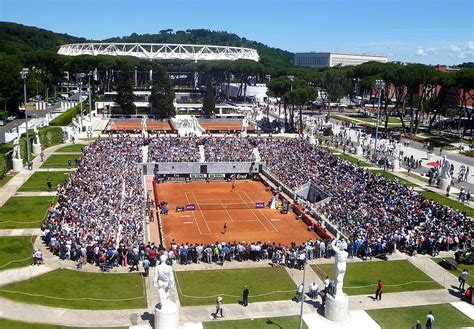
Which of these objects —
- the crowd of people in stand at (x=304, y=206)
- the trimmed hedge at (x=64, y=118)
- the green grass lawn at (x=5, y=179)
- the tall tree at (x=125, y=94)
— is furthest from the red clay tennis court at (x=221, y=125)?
the green grass lawn at (x=5, y=179)

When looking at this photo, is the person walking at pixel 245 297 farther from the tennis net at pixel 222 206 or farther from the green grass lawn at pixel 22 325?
the tennis net at pixel 222 206

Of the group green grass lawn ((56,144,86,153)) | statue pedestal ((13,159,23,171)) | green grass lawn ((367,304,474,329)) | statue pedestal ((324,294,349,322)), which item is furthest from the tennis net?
green grass lawn ((56,144,86,153))

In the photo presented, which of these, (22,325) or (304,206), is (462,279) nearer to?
(304,206)

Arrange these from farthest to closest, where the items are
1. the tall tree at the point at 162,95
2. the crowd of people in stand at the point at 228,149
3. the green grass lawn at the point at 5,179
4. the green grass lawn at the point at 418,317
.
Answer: the tall tree at the point at 162,95, the crowd of people in stand at the point at 228,149, the green grass lawn at the point at 5,179, the green grass lawn at the point at 418,317

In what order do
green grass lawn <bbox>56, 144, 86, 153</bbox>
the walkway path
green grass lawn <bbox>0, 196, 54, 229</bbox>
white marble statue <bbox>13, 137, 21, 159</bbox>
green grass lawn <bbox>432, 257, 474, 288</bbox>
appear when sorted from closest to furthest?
green grass lawn <bbox>432, 257, 474, 288</bbox> < green grass lawn <bbox>0, 196, 54, 229</bbox> < the walkway path < white marble statue <bbox>13, 137, 21, 159</bbox> < green grass lawn <bbox>56, 144, 86, 153</bbox>

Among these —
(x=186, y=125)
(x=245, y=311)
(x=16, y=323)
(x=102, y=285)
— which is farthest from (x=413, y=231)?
(x=186, y=125)

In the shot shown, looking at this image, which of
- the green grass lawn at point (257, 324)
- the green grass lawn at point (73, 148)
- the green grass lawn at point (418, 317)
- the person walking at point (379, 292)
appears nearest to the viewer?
the green grass lawn at point (257, 324)

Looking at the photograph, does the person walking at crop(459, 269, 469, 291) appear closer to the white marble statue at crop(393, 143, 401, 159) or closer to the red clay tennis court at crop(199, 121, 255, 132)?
the white marble statue at crop(393, 143, 401, 159)
